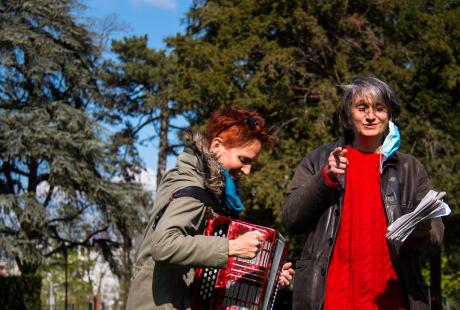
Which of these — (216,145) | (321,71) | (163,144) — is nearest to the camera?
(216,145)

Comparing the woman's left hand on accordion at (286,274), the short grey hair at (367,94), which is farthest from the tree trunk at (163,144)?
the woman's left hand on accordion at (286,274)

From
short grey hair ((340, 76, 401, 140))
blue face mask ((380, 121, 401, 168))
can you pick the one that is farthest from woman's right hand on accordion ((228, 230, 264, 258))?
short grey hair ((340, 76, 401, 140))

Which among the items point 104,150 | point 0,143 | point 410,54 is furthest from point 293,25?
point 0,143

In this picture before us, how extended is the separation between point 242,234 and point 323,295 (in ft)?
1.84

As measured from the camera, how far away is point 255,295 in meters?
3.24

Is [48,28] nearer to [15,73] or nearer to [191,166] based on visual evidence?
[15,73]

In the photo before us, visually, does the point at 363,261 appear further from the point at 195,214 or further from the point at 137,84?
the point at 137,84

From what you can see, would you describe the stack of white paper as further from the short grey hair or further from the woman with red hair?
the short grey hair

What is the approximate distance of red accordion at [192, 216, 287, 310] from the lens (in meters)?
3.12

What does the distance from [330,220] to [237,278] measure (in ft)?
1.94

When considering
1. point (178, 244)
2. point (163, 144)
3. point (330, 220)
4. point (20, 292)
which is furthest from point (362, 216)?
point (163, 144)

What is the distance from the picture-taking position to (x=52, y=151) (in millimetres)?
25766

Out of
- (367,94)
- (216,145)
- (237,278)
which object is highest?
(367,94)

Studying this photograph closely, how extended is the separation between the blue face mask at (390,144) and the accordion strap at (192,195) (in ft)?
3.03
